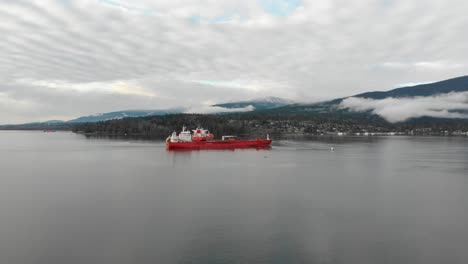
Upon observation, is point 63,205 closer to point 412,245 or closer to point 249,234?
point 249,234

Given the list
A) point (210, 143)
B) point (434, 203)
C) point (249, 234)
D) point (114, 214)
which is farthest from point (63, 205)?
point (210, 143)

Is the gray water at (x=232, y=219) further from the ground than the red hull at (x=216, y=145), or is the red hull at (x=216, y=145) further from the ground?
the red hull at (x=216, y=145)

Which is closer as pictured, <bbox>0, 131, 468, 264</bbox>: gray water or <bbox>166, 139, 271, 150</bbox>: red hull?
<bbox>0, 131, 468, 264</bbox>: gray water

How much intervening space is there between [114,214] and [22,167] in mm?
27653

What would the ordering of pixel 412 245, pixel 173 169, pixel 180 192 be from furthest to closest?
pixel 173 169 → pixel 180 192 → pixel 412 245

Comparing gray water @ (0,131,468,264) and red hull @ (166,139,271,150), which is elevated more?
red hull @ (166,139,271,150)

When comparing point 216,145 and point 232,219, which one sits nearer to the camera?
point 232,219

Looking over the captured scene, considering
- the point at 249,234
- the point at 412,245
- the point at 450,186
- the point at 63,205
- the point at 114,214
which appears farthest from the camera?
the point at 450,186

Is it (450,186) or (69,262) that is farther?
(450,186)

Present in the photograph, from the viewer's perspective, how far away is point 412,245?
46.1 ft

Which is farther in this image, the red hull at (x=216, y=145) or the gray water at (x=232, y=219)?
the red hull at (x=216, y=145)

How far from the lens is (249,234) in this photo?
15102 millimetres

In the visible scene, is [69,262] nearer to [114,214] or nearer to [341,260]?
[114,214]

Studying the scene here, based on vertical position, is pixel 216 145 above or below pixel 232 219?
above
